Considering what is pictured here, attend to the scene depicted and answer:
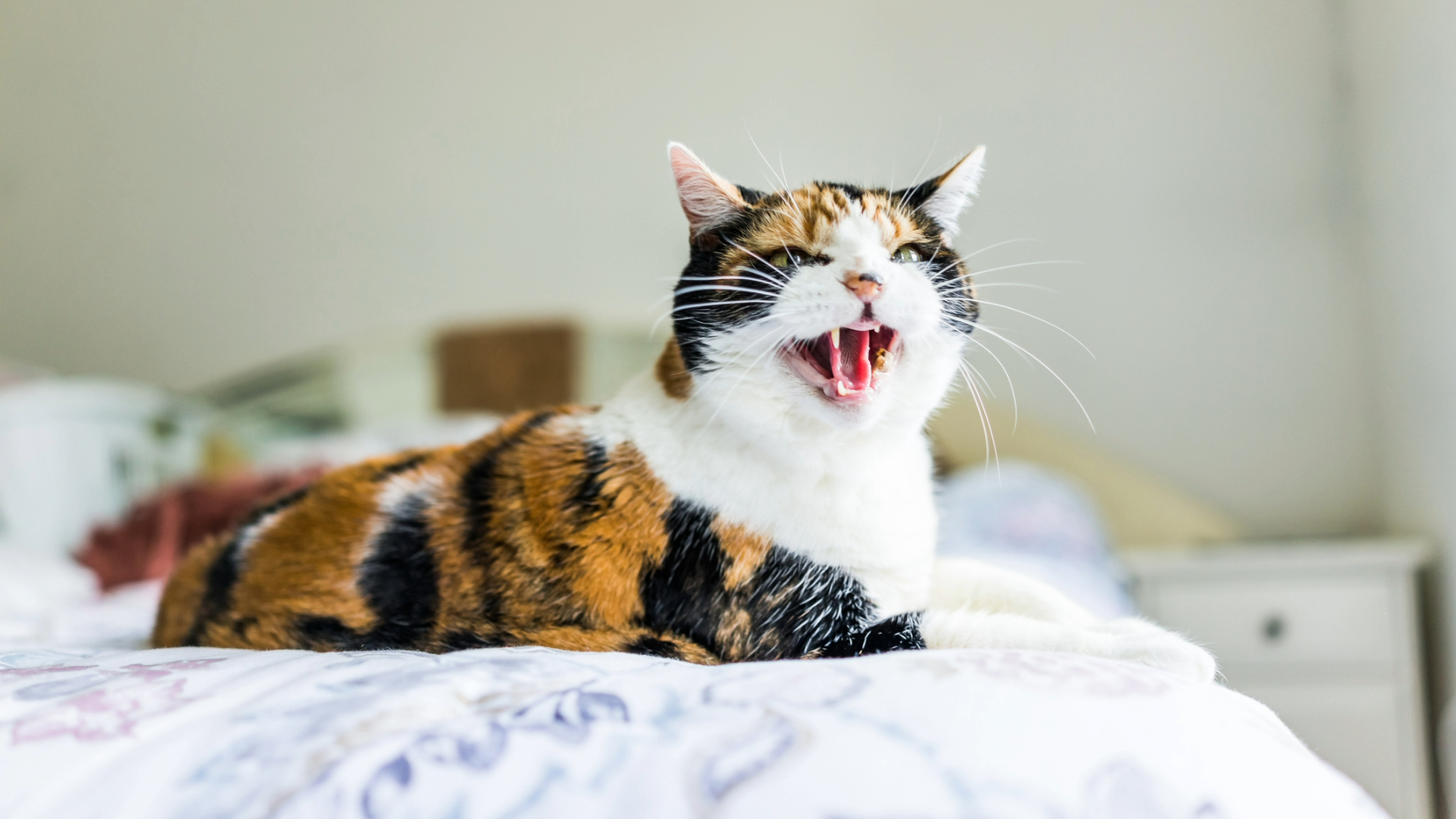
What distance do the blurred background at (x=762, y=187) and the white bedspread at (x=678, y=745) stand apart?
1.36 m

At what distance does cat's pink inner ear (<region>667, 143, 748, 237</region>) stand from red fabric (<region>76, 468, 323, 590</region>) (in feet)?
4.13

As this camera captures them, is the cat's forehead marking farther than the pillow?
No

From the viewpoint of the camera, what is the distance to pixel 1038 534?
149cm

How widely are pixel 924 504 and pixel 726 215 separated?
27 cm

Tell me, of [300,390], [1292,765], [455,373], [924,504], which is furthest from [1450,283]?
[300,390]

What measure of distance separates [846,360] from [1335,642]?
59.8 inches

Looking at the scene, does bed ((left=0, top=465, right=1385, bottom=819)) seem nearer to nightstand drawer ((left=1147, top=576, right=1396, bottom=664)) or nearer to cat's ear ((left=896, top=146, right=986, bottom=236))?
cat's ear ((left=896, top=146, right=986, bottom=236))

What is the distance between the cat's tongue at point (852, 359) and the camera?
608 millimetres

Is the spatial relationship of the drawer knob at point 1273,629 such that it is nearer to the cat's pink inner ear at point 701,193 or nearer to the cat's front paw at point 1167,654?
the cat's front paw at point 1167,654

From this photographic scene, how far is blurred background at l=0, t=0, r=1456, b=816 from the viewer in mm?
1955

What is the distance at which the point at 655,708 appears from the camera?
1.49 ft

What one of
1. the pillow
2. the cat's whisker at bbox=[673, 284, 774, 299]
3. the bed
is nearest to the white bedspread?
the bed

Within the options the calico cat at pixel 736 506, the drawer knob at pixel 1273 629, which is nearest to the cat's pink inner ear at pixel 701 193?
the calico cat at pixel 736 506

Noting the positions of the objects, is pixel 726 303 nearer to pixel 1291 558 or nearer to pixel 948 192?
pixel 948 192
